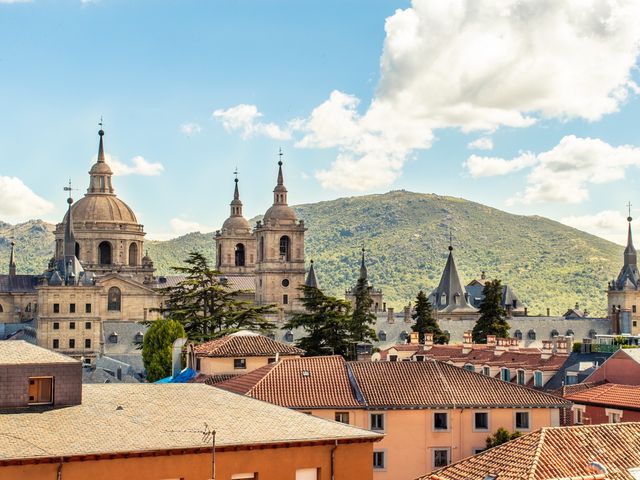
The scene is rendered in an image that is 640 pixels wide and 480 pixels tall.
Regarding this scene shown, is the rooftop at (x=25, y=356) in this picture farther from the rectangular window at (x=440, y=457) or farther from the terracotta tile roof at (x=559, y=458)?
the rectangular window at (x=440, y=457)

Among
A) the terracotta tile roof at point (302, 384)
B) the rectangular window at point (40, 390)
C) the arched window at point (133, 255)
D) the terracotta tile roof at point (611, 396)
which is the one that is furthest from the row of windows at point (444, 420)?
the arched window at point (133, 255)

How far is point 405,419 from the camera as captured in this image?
3734 cm

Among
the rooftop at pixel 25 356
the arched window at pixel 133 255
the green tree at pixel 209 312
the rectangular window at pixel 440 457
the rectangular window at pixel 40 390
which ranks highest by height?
the arched window at pixel 133 255

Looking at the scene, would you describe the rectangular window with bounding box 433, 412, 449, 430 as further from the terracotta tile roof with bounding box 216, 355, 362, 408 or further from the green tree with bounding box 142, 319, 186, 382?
the green tree with bounding box 142, 319, 186, 382

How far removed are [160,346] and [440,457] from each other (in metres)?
26.7

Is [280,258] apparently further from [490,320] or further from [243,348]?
[243,348]

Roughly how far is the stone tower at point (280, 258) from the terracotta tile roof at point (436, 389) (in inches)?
2966

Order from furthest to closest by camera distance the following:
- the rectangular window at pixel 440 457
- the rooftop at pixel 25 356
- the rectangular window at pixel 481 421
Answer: the rectangular window at pixel 481 421 → the rectangular window at pixel 440 457 → the rooftop at pixel 25 356

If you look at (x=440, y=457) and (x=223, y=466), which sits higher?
(x=223, y=466)

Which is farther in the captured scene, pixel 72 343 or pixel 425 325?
pixel 72 343

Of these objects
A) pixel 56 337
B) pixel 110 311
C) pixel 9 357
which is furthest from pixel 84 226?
pixel 9 357

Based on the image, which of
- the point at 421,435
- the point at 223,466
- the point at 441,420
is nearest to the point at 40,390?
the point at 223,466

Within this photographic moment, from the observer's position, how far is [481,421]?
38.2 meters

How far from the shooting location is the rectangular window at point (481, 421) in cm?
3810
